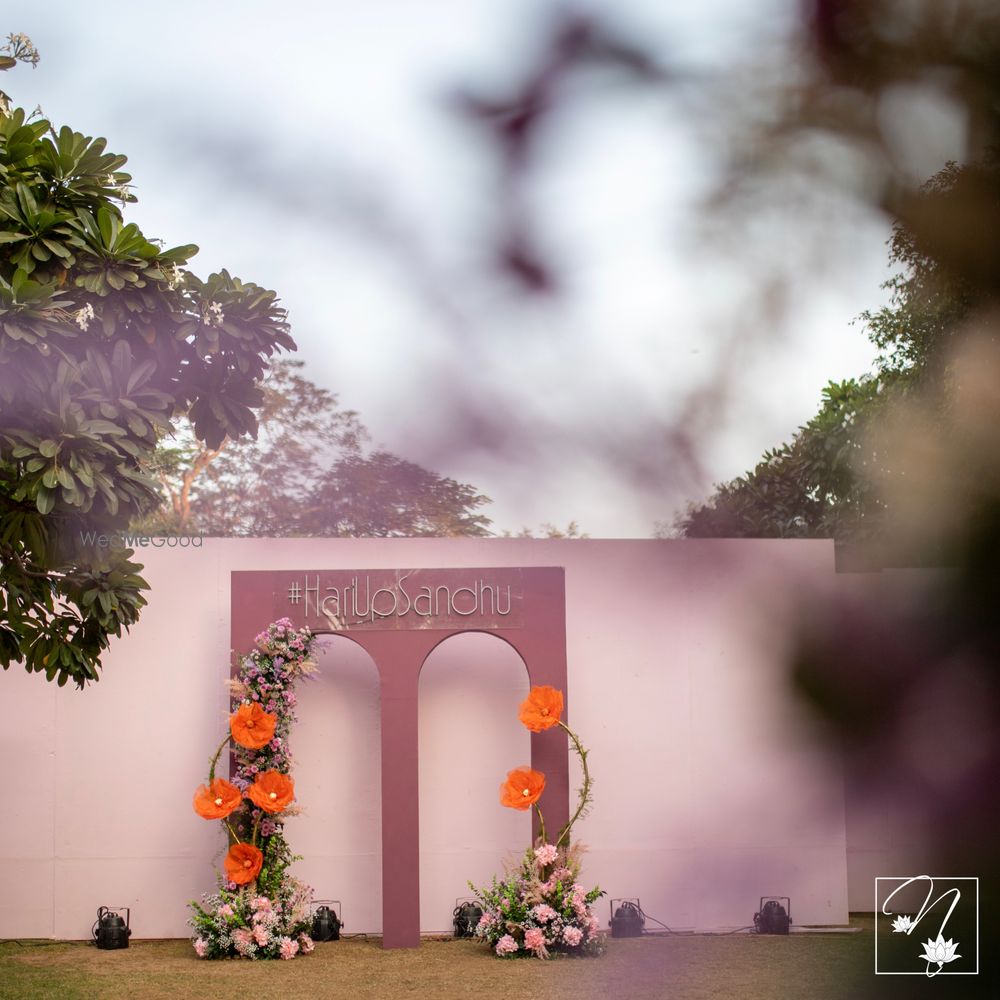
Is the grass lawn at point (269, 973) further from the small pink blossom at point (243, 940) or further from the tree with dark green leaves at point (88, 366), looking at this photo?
the tree with dark green leaves at point (88, 366)

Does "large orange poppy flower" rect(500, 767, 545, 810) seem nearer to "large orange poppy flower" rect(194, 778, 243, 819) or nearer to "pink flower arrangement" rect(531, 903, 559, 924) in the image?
"pink flower arrangement" rect(531, 903, 559, 924)

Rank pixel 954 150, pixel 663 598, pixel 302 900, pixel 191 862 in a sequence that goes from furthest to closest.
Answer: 1. pixel 191 862
2. pixel 302 900
3. pixel 663 598
4. pixel 954 150

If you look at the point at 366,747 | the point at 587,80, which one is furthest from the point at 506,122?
the point at 366,747

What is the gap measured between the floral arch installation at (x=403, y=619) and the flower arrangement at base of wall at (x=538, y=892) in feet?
1.45

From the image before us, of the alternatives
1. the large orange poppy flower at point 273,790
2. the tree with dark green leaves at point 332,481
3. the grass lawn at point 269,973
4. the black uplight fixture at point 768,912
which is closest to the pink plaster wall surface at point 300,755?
the grass lawn at point 269,973

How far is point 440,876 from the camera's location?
8281mm

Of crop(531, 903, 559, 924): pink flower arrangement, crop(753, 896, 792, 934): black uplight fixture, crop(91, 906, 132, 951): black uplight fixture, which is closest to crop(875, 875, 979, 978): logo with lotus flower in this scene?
crop(753, 896, 792, 934): black uplight fixture

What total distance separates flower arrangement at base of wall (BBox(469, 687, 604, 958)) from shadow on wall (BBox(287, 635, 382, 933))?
106 centimetres

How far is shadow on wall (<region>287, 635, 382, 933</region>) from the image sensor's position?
27.0 feet

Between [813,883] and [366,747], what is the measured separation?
8010 millimetres

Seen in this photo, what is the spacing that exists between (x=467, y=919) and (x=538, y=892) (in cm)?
105

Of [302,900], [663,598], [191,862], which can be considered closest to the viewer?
[663,598]

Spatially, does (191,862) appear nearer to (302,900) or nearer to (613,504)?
(302,900)

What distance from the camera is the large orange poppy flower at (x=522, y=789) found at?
7.31 meters
